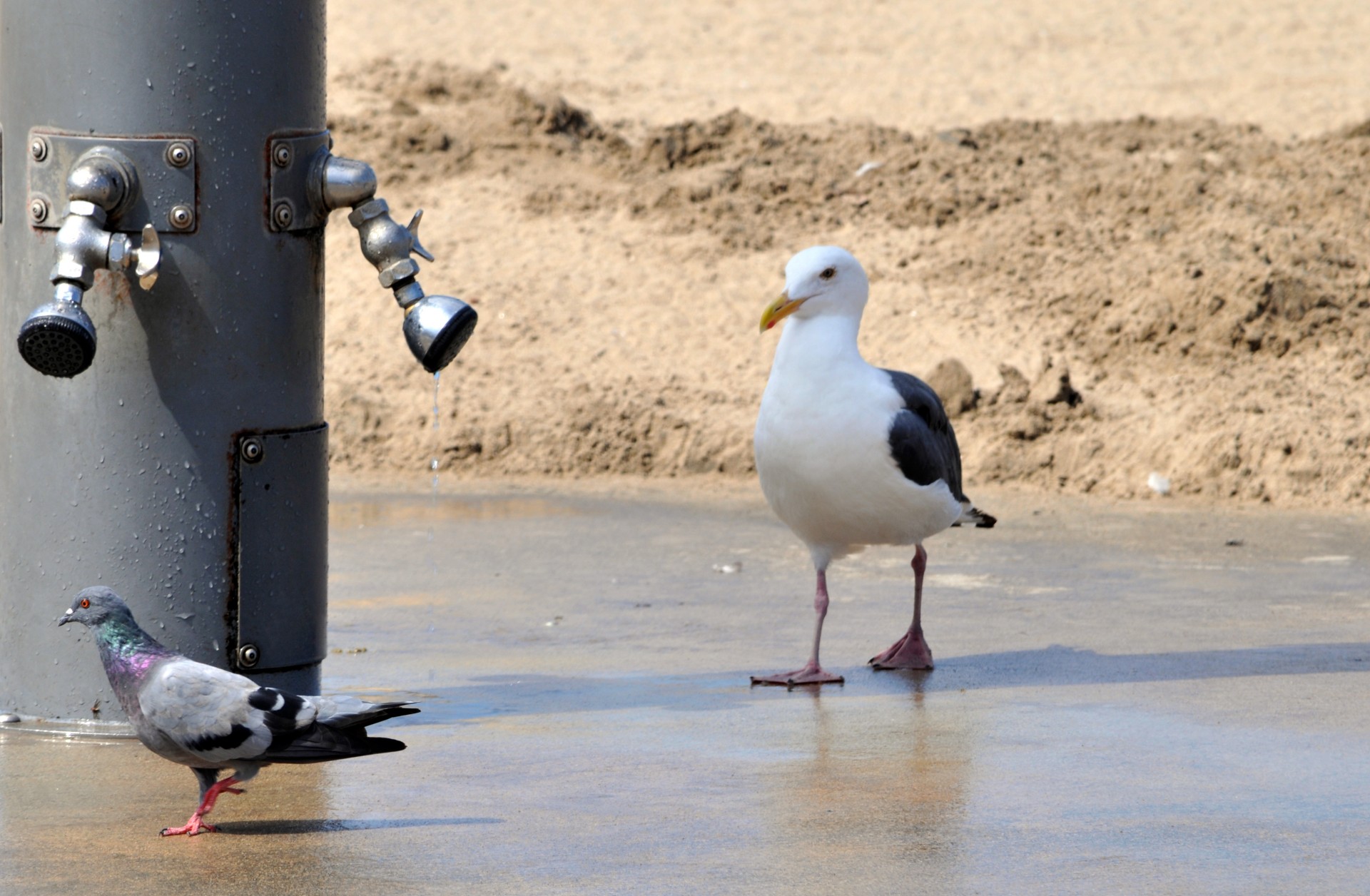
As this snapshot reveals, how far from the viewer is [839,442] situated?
23.0 feet

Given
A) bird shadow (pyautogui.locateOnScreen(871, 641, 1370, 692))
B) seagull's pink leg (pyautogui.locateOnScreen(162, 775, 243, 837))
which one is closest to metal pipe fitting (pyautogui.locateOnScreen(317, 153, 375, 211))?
seagull's pink leg (pyautogui.locateOnScreen(162, 775, 243, 837))

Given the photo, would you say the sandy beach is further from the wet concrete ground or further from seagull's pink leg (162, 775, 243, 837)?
seagull's pink leg (162, 775, 243, 837)

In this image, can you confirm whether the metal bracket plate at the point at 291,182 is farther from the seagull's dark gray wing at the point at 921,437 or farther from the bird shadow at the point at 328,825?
the seagull's dark gray wing at the point at 921,437

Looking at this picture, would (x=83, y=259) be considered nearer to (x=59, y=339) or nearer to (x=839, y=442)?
(x=59, y=339)

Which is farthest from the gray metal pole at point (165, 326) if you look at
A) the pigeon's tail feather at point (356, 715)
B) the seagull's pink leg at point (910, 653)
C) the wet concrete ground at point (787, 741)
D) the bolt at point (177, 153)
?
the seagull's pink leg at point (910, 653)

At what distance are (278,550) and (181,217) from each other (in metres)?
1.03

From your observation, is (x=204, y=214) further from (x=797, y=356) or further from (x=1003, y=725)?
(x=1003, y=725)

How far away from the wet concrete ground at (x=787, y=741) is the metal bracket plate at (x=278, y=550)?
0.42m

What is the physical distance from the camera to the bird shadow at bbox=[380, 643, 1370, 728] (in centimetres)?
654

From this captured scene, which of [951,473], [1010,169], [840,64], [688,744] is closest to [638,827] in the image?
[688,744]

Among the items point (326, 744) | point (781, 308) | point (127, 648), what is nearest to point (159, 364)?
point (127, 648)

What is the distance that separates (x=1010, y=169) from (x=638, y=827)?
1198cm

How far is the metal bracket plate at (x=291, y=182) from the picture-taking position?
20.0 ft

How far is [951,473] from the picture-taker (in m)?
7.49
